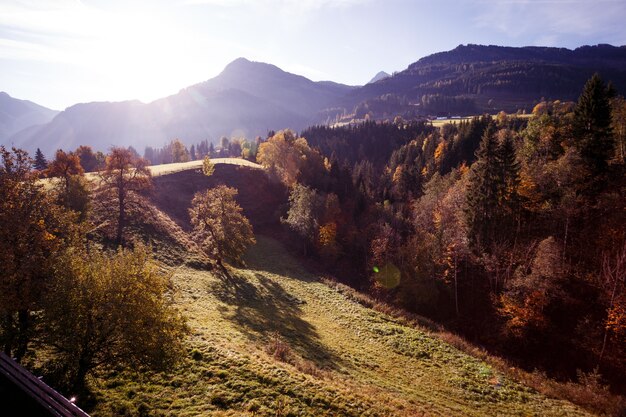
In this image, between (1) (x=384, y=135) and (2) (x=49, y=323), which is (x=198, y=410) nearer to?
(2) (x=49, y=323)

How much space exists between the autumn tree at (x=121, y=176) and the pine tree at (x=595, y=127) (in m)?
66.6

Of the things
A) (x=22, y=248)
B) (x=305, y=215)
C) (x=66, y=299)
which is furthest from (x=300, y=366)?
(x=305, y=215)

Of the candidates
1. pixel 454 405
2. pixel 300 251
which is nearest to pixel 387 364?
pixel 454 405

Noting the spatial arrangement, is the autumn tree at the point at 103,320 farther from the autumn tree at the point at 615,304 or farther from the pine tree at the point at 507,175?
the pine tree at the point at 507,175

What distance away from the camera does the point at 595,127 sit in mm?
44969

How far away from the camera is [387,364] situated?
3027 centimetres

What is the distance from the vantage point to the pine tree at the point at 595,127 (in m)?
43.2

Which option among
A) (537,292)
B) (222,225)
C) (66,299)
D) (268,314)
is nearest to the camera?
(66,299)

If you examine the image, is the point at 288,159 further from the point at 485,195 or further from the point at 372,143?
the point at 372,143

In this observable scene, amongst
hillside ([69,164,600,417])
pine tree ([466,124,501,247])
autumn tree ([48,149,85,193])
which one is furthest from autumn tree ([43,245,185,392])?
pine tree ([466,124,501,247])

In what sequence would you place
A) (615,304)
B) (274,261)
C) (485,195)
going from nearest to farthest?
→ (615,304), (485,195), (274,261)

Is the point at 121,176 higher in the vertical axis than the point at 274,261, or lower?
higher

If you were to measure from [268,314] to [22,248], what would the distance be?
86.7ft

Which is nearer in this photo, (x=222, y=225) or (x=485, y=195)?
(x=485, y=195)
